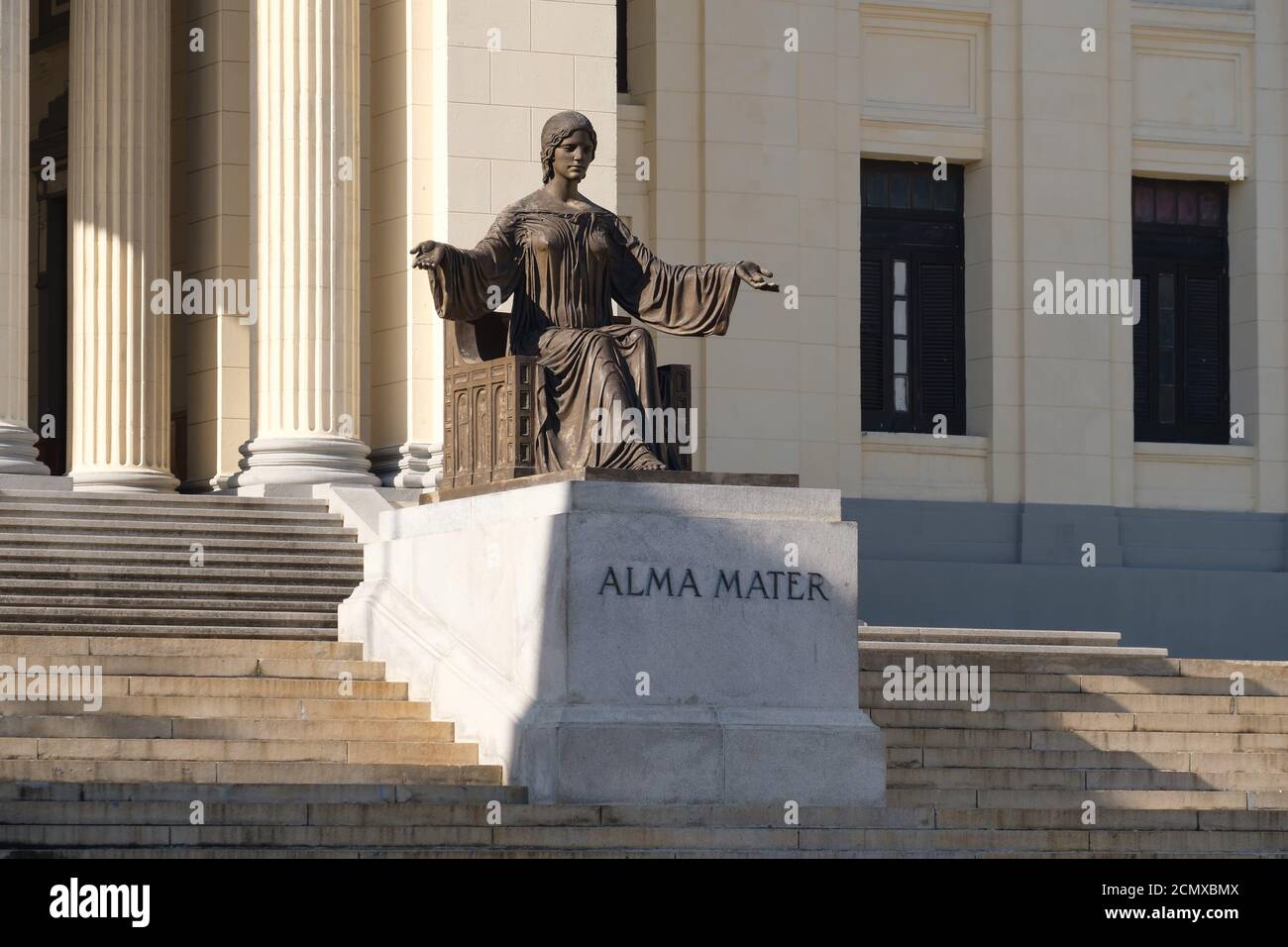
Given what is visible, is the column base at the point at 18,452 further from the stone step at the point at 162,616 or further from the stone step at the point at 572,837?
the stone step at the point at 572,837

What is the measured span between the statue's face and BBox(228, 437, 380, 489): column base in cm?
606

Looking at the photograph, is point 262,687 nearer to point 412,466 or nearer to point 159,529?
point 159,529

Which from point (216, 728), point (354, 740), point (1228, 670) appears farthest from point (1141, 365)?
point (216, 728)

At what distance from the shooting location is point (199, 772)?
16.8m

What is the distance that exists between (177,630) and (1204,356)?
1818 centimetres

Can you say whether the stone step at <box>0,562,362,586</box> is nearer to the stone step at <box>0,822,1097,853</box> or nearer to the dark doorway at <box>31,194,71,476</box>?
the stone step at <box>0,822,1097,853</box>

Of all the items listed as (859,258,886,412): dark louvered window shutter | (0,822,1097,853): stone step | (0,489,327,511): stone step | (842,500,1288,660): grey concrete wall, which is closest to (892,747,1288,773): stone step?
(0,822,1097,853): stone step

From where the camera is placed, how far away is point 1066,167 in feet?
111

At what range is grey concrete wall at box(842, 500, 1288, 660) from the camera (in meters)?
32.0

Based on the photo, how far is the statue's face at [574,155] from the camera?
19500 millimetres
